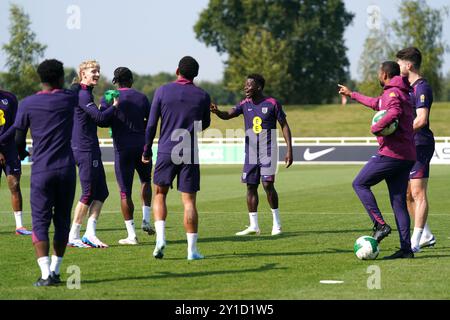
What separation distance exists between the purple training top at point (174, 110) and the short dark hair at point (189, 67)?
4.3 inches

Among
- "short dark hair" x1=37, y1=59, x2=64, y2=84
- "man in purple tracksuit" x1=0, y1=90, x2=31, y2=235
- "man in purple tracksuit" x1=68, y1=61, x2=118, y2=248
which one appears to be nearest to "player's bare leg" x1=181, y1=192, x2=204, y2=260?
"man in purple tracksuit" x1=68, y1=61, x2=118, y2=248

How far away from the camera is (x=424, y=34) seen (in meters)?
81.7

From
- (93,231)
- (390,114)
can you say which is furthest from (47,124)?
(390,114)

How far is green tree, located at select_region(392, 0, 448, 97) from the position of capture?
263 ft

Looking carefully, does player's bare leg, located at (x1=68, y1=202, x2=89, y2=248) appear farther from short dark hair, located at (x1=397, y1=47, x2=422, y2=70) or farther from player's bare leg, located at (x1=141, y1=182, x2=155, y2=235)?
short dark hair, located at (x1=397, y1=47, x2=422, y2=70)

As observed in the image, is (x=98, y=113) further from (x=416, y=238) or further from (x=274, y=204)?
(x=416, y=238)

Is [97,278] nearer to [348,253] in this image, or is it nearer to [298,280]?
[298,280]

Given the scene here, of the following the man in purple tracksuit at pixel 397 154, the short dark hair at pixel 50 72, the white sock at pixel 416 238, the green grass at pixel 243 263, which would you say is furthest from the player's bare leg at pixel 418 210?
the short dark hair at pixel 50 72

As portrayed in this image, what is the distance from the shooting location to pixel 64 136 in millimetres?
8688

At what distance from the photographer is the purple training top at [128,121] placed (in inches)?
480

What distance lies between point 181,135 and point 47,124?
2167mm

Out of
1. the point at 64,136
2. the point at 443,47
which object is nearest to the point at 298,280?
the point at 64,136

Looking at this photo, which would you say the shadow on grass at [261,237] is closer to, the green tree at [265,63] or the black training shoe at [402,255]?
the black training shoe at [402,255]
